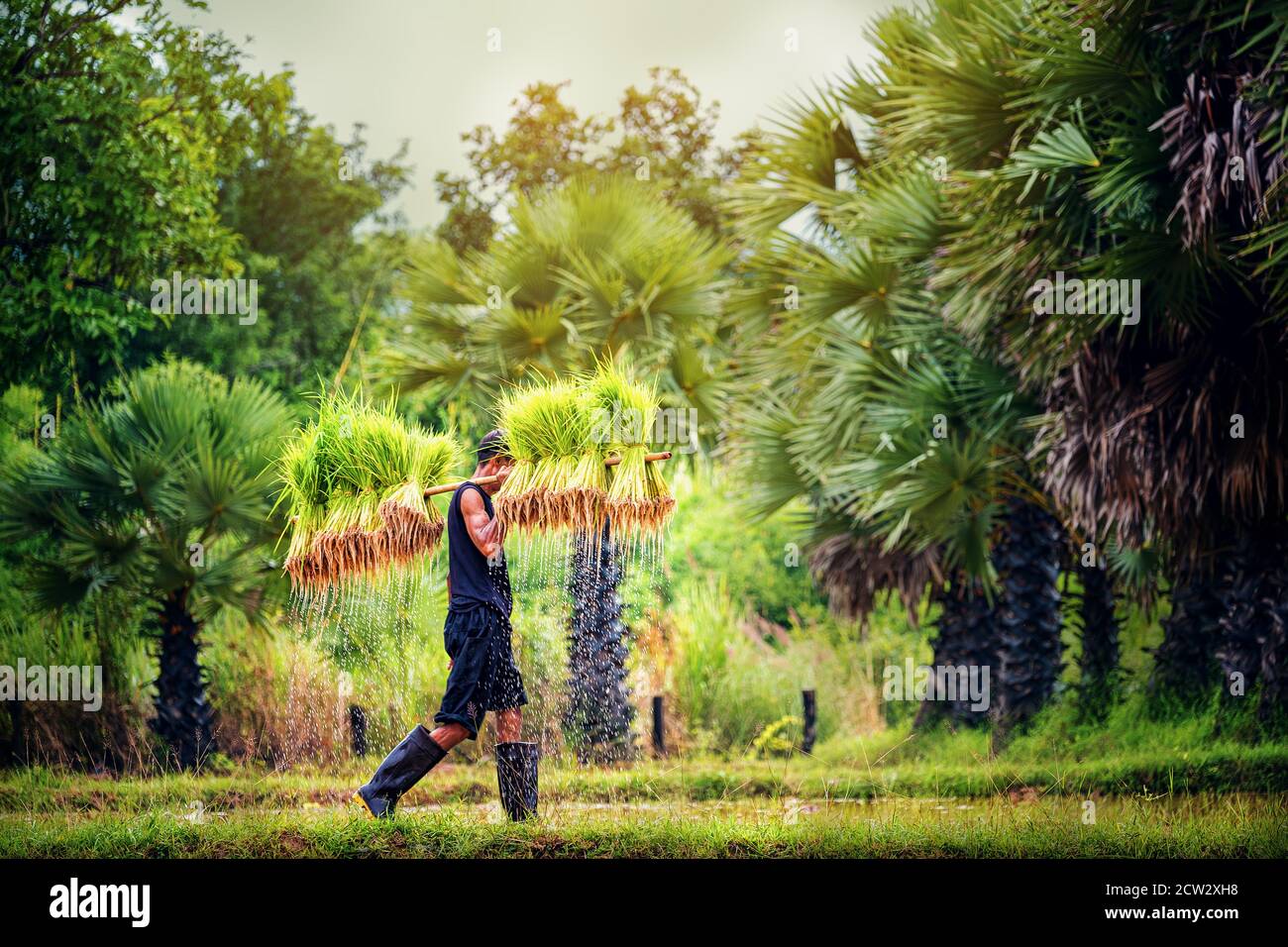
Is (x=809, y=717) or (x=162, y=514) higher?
(x=162, y=514)

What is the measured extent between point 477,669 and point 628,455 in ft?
4.96

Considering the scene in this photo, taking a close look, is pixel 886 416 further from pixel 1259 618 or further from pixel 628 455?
pixel 628 455

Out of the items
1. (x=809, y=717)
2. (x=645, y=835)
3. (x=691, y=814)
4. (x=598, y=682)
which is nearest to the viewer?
(x=645, y=835)

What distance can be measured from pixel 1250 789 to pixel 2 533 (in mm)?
10900

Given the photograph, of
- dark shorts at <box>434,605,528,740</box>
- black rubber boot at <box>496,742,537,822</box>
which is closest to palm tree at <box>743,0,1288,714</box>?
dark shorts at <box>434,605,528,740</box>

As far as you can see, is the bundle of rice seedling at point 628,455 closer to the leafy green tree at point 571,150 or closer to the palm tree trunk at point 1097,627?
the palm tree trunk at point 1097,627

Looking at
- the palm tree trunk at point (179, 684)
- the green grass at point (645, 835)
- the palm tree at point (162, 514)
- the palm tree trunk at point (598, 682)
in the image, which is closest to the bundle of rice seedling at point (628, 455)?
the green grass at point (645, 835)

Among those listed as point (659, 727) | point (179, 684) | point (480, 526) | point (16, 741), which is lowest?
point (659, 727)

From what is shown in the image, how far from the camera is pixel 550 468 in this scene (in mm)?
A: 8008

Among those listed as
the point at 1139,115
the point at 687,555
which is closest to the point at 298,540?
the point at 1139,115

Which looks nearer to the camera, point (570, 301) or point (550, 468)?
point (550, 468)

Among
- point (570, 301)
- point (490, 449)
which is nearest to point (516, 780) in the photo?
point (490, 449)

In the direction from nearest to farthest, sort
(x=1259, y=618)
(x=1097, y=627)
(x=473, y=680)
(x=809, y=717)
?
1. (x=473, y=680)
2. (x=1259, y=618)
3. (x=809, y=717)
4. (x=1097, y=627)
